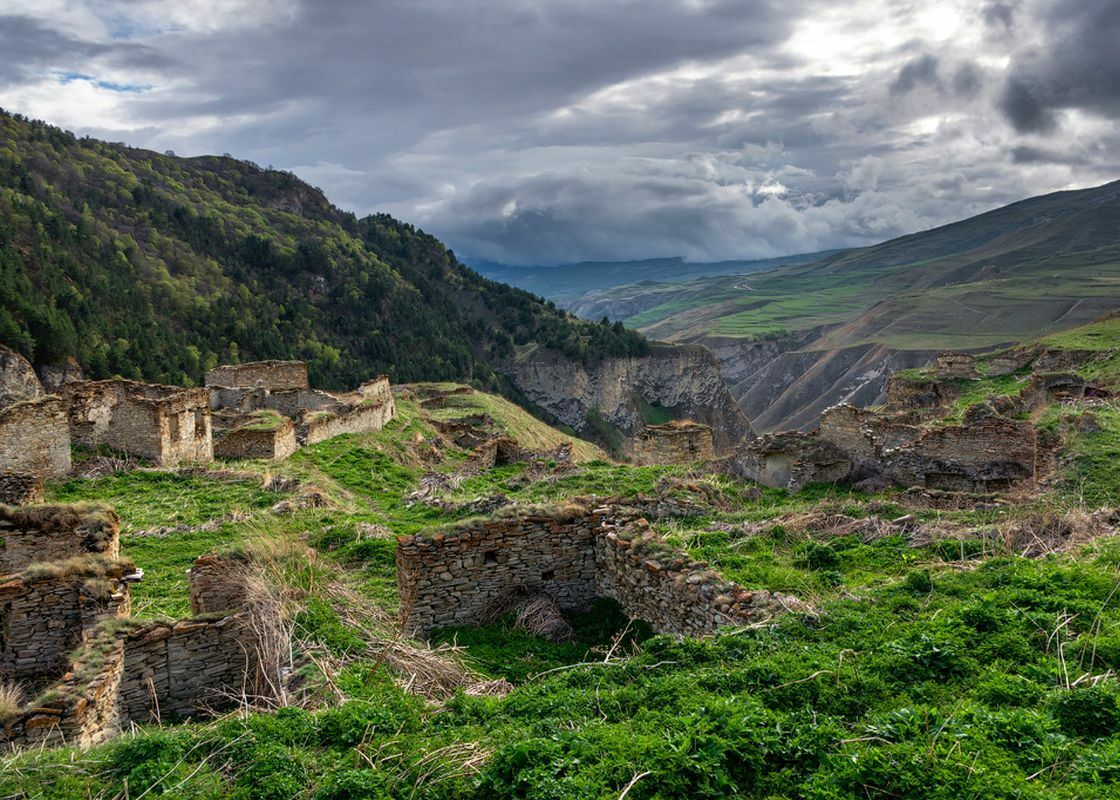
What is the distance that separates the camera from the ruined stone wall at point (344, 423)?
2792cm

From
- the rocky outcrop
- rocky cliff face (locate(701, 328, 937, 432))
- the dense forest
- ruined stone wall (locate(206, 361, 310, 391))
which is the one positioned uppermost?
the dense forest

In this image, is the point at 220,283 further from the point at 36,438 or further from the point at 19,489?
the point at 19,489

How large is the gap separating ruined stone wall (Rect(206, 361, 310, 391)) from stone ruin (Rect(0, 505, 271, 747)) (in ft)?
91.3

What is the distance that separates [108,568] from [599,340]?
10333 cm

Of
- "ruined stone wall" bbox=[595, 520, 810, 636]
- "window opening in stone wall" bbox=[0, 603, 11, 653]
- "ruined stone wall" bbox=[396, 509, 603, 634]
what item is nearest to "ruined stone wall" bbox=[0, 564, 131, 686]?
"window opening in stone wall" bbox=[0, 603, 11, 653]

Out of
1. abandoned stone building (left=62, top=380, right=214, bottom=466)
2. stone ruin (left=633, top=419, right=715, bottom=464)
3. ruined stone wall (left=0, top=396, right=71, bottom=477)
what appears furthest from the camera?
stone ruin (left=633, top=419, right=715, bottom=464)

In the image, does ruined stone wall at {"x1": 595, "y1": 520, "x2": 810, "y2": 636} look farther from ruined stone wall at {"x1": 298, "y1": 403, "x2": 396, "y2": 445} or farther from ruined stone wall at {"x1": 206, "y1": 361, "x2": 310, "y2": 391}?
ruined stone wall at {"x1": 206, "y1": 361, "x2": 310, "y2": 391}

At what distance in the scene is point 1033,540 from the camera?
30.5ft

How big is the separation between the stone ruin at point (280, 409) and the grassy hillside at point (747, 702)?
15256 mm

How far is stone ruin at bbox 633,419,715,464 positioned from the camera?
2375 cm

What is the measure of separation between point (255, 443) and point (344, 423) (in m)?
6.27

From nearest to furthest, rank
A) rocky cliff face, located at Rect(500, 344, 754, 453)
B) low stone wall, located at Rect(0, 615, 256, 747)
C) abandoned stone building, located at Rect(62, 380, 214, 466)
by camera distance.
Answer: low stone wall, located at Rect(0, 615, 256, 747), abandoned stone building, located at Rect(62, 380, 214, 466), rocky cliff face, located at Rect(500, 344, 754, 453)

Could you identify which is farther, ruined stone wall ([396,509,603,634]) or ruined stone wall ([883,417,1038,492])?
ruined stone wall ([883,417,1038,492])

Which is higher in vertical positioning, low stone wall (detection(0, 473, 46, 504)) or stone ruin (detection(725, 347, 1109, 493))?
low stone wall (detection(0, 473, 46, 504))
